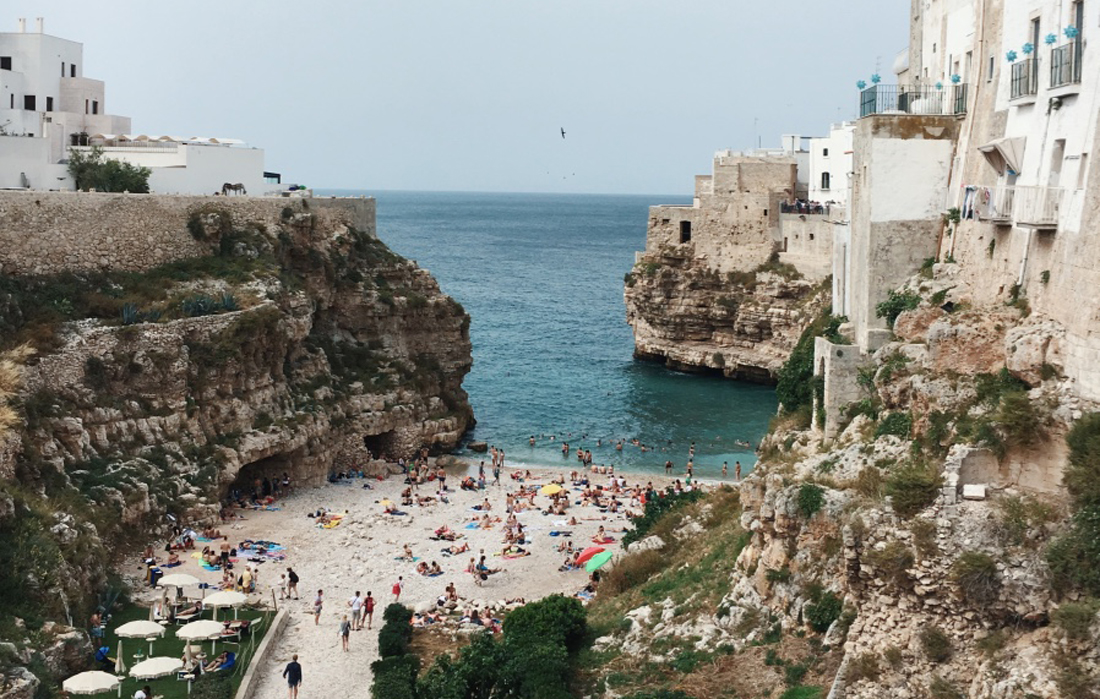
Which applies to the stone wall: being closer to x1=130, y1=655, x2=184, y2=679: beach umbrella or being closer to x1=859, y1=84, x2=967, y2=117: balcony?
x1=130, y1=655, x2=184, y2=679: beach umbrella

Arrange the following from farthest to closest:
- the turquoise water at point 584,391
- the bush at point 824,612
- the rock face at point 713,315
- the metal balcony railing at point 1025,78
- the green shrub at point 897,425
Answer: the rock face at point 713,315 < the turquoise water at point 584,391 < the metal balcony railing at point 1025,78 < the green shrub at point 897,425 < the bush at point 824,612

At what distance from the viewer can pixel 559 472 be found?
4516 centimetres

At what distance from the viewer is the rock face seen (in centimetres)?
6012

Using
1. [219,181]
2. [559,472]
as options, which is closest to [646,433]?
[559,472]

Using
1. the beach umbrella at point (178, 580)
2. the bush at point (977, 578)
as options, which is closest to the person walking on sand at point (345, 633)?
the beach umbrella at point (178, 580)

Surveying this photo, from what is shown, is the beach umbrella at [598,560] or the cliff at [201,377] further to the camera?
the beach umbrella at [598,560]

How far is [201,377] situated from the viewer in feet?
128

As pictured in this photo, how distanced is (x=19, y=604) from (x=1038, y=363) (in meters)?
19.5

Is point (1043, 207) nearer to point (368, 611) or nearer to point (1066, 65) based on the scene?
point (1066, 65)

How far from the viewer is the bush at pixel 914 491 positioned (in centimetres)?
1786

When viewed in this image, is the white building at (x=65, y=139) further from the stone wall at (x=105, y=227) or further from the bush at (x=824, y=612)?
the bush at (x=824, y=612)

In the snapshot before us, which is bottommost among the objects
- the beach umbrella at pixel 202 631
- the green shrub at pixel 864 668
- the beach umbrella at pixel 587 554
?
the beach umbrella at pixel 587 554

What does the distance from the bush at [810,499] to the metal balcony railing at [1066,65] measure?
708 centimetres

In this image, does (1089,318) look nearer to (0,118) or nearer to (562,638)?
(562,638)
